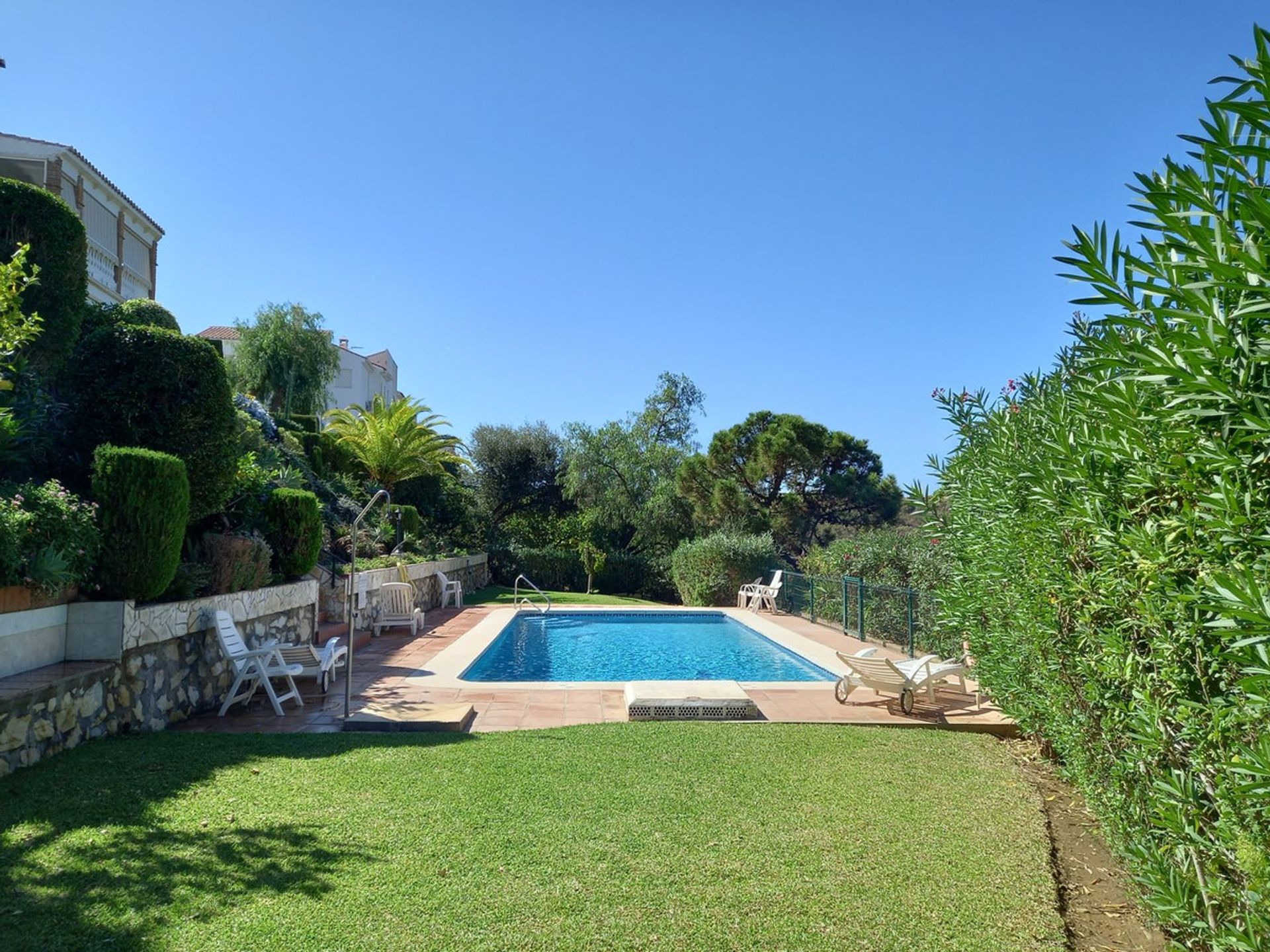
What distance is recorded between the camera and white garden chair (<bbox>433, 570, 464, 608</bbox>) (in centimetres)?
1958

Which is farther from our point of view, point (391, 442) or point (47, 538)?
point (391, 442)

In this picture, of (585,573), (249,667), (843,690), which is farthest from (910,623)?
(585,573)

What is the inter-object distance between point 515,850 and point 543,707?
164 inches

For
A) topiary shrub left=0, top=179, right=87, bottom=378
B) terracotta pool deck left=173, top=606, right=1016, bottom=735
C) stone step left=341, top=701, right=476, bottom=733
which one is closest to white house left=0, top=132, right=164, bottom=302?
topiary shrub left=0, top=179, right=87, bottom=378

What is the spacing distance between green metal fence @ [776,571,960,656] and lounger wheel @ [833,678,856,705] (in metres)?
2.47

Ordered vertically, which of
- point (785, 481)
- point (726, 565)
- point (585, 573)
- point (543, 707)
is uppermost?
point (785, 481)

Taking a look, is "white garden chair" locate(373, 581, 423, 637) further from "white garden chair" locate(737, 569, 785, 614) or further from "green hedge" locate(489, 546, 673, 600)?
"green hedge" locate(489, 546, 673, 600)

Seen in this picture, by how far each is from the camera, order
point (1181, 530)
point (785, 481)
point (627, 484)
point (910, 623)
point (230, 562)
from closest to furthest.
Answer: point (1181, 530), point (230, 562), point (910, 623), point (627, 484), point (785, 481)

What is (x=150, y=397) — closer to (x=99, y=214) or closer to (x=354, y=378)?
(x=99, y=214)

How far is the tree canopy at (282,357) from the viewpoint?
30234 mm

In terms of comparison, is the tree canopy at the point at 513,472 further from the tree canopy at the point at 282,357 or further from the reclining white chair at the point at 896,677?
the reclining white chair at the point at 896,677

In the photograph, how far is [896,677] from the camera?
8.82 metres

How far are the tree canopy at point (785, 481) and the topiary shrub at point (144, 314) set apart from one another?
1948 centimetres

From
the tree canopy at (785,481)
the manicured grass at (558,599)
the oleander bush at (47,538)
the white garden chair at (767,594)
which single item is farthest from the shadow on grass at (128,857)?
the tree canopy at (785,481)
